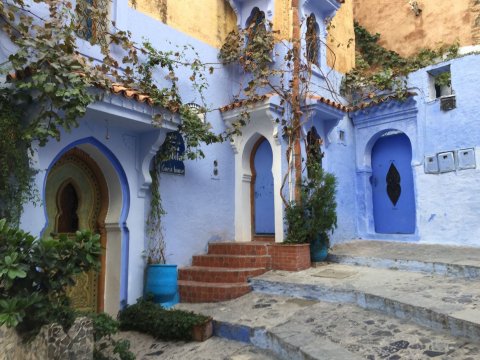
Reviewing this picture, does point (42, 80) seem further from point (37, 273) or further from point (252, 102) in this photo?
point (252, 102)

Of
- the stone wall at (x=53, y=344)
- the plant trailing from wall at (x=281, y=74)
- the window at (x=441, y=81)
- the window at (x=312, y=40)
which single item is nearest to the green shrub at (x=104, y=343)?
the stone wall at (x=53, y=344)

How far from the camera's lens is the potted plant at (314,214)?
281 inches

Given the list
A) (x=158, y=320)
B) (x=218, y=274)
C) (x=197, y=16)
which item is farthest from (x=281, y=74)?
(x=158, y=320)

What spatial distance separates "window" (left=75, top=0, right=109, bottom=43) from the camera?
5.49m

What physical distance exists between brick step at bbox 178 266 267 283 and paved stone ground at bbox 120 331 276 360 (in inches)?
60.6

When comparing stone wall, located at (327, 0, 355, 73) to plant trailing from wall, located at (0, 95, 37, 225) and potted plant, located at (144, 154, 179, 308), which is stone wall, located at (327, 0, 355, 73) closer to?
potted plant, located at (144, 154, 179, 308)

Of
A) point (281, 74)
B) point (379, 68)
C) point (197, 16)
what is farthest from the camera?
point (379, 68)

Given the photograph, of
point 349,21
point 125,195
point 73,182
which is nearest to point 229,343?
point 125,195

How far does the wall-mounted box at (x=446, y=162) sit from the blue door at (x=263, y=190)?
373cm

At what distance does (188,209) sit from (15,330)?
14.4 feet

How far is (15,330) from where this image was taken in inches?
117

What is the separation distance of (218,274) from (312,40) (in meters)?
5.84

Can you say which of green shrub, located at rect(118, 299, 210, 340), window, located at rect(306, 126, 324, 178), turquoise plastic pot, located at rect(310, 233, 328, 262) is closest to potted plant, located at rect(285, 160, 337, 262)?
turquoise plastic pot, located at rect(310, 233, 328, 262)

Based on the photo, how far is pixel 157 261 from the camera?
6523mm
